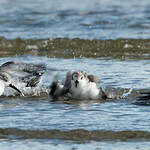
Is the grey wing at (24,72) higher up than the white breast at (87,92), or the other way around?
the grey wing at (24,72)

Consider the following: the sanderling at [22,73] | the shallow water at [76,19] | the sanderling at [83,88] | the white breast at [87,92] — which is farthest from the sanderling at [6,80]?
the shallow water at [76,19]

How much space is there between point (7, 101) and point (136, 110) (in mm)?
2292

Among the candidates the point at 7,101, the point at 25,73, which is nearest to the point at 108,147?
the point at 7,101

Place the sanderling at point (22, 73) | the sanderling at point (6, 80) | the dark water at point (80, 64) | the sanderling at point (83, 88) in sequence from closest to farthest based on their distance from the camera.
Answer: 1. the dark water at point (80, 64)
2. the sanderling at point (83, 88)
3. the sanderling at point (6, 80)
4. the sanderling at point (22, 73)

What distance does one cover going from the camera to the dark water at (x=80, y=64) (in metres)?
7.77

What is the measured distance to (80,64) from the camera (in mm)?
13516

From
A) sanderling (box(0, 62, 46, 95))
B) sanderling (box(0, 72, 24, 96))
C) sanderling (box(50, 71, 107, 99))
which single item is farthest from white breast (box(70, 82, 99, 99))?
sanderling (box(0, 72, 24, 96))

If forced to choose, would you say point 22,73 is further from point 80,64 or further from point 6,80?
point 80,64

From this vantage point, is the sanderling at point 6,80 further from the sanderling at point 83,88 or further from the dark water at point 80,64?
the sanderling at point 83,88

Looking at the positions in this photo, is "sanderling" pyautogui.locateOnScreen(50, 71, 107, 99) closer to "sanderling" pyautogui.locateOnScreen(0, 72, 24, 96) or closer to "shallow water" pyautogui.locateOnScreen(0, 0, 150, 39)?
"sanderling" pyautogui.locateOnScreen(0, 72, 24, 96)

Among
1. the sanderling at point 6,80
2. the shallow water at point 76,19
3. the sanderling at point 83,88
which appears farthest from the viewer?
the shallow water at point 76,19

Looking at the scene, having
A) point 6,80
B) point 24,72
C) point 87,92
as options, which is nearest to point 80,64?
point 24,72

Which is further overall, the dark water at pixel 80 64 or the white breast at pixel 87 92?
the white breast at pixel 87 92

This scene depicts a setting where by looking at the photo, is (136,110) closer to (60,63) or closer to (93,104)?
(93,104)
